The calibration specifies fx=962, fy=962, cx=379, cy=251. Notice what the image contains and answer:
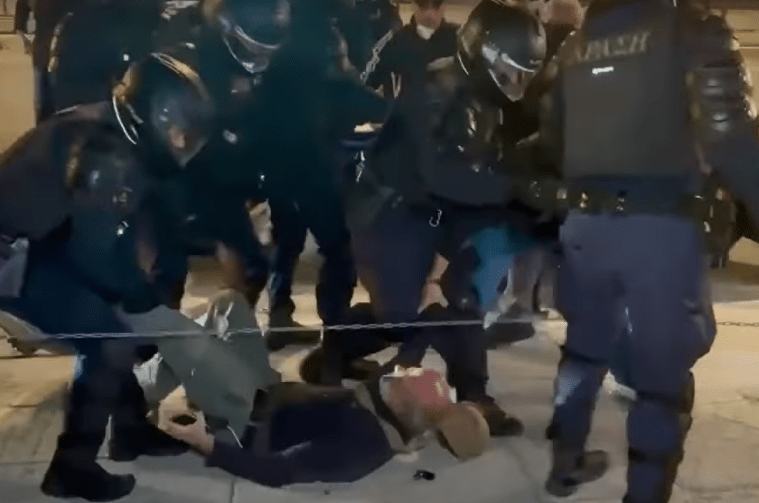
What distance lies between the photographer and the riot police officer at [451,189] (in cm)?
92

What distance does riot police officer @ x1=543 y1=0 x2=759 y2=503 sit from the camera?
87 centimetres

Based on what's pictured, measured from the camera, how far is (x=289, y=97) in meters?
0.93

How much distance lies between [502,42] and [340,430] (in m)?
0.44

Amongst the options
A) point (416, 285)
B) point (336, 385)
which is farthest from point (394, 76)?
point (336, 385)

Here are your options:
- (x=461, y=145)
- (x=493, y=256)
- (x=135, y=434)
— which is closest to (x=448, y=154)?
(x=461, y=145)

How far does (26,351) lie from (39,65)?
28cm

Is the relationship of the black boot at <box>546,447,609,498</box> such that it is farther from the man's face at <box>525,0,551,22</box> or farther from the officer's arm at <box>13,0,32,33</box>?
the officer's arm at <box>13,0,32,33</box>

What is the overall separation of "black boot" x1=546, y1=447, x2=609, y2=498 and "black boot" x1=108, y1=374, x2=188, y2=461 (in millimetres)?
395

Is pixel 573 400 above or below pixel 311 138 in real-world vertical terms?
below

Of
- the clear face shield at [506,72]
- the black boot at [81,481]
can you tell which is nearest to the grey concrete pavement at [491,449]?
the black boot at [81,481]

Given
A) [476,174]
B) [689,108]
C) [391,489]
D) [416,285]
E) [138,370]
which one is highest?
[689,108]

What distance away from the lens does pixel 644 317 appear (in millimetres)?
923

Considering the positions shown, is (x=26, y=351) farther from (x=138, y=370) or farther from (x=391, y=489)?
(x=391, y=489)

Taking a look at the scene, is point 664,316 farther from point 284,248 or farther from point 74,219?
point 74,219
